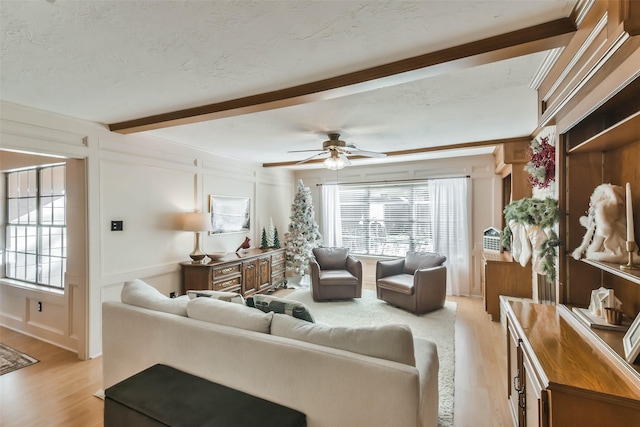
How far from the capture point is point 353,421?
145 cm

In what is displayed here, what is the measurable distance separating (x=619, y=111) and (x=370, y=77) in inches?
53.6

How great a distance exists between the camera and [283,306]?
211cm

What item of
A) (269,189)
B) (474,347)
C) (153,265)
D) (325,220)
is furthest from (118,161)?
(474,347)

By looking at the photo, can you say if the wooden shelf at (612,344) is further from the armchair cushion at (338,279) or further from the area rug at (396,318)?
the armchair cushion at (338,279)

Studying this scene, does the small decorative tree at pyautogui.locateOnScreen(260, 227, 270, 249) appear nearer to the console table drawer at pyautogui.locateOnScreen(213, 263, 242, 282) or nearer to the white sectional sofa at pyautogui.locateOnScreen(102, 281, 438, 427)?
the console table drawer at pyautogui.locateOnScreen(213, 263, 242, 282)

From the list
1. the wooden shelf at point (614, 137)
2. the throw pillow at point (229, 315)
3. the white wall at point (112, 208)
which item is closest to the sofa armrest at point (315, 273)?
the white wall at point (112, 208)

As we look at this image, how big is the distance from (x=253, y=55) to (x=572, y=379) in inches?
87.9

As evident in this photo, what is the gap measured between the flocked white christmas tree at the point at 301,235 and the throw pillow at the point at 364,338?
3894 millimetres

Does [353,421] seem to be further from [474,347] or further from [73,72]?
[73,72]

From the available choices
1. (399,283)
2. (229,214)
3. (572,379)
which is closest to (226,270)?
(229,214)

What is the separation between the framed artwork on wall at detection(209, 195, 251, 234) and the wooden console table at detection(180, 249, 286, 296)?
1.51 ft

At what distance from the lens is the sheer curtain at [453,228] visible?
5031mm

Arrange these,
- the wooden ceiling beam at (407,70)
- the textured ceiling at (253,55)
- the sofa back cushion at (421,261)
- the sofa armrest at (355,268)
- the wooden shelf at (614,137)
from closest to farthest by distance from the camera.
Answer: the wooden shelf at (614,137)
the textured ceiling at (253,55)
the wooden ceiling beam at (407,70)
the sofa back cushion at (421,261)
the sofa armrest at (355,268)

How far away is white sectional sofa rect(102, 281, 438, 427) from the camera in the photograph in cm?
141
